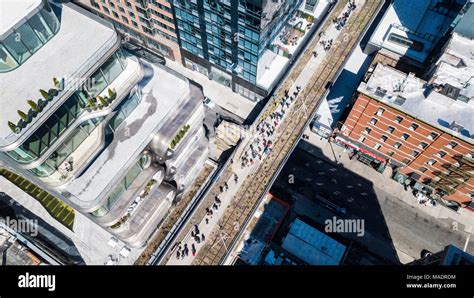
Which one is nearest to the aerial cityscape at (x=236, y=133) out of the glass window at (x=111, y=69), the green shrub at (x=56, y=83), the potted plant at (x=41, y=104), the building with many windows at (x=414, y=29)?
the potted plant at (x=41, y=104)

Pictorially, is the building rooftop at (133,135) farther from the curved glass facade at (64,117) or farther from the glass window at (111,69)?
the curved glass facade at (64,117)

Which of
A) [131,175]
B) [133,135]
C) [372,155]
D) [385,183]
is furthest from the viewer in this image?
[385,183]

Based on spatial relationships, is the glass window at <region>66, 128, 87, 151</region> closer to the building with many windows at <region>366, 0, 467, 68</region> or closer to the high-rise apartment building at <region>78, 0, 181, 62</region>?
the high-rise apartment building at <region>78, 0, 181, 62</region>

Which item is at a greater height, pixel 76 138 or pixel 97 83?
pixel 97 83

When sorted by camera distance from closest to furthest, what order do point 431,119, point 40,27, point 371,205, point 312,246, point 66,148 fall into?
point 40,27 < point 66,148 < point 431,119 < point 312,246 < point 371,205

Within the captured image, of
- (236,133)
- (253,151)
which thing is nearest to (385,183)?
(253,151)

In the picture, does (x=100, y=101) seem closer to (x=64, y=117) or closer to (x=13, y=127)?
(x=64, y=117)

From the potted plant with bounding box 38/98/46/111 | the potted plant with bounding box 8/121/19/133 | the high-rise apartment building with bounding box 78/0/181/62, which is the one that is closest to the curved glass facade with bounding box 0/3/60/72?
the potted plant with bounding box 38/98/46/111
